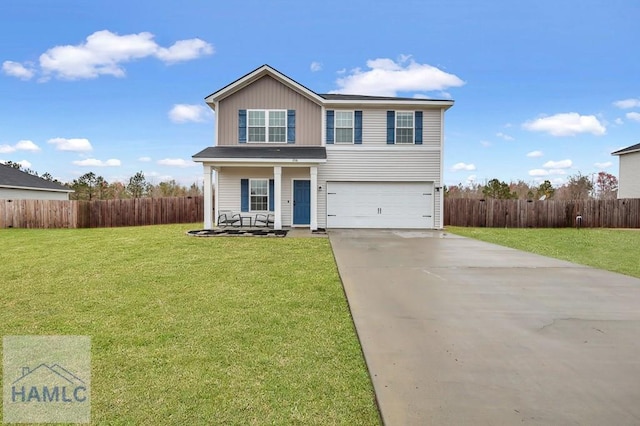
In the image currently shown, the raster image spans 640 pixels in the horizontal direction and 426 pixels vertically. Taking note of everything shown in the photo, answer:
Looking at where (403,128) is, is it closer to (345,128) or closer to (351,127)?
(351,127)

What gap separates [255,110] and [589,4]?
14.0 m

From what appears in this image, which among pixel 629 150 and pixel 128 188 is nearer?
pixel 629 150

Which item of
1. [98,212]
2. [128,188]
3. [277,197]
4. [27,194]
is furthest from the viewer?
[128,188]

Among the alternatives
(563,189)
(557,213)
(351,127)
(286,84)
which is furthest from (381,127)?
(563,189)

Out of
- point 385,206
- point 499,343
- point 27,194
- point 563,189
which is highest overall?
point 563,189

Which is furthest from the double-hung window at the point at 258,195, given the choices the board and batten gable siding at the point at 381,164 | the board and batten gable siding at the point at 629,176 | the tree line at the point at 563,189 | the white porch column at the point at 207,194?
the board and batten gable siding at the point at 629,176

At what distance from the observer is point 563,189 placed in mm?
32469

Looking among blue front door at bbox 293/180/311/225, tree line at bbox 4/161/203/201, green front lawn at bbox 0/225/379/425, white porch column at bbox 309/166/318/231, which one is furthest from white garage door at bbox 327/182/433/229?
tree line at bbox 4/161/203/201

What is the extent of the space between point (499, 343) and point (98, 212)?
70.9ft

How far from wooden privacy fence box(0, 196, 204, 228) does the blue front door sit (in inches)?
339

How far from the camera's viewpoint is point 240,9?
48.1 ft

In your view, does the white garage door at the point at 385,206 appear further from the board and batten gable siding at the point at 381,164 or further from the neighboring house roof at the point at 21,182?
the neighboring house roof at the point at 21,182

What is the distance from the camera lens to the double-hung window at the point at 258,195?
650 inches

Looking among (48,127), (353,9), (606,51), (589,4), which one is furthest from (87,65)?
(606,51)
